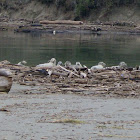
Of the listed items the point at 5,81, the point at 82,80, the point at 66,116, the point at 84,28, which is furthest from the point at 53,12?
the point at 66,116

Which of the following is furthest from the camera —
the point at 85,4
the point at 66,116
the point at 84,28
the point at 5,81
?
the point at 85,4

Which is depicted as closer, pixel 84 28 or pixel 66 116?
pixel 66 116

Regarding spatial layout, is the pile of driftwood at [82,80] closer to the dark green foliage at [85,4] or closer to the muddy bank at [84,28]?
the muddy bank at [84,28]

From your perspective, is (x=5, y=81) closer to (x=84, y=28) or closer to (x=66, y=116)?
(x=66, y=116)

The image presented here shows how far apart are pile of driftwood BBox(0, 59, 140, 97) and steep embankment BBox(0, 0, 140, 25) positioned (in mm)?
44740

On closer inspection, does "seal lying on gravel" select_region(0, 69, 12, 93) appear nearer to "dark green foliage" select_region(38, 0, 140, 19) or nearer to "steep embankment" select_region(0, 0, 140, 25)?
"steep embankment" select_region(0, 0, 140, 25)

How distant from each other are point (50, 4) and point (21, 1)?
5.05 metres

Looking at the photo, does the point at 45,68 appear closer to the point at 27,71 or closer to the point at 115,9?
the point at 27,71

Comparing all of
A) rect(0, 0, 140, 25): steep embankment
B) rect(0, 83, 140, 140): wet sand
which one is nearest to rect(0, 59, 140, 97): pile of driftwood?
rect(0, 83, 140, 140): wet sand

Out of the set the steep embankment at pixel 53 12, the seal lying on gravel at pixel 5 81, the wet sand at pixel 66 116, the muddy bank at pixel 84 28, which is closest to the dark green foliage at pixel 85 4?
the steep embankment at pixel 53 12

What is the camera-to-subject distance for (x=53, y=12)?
67438 mm

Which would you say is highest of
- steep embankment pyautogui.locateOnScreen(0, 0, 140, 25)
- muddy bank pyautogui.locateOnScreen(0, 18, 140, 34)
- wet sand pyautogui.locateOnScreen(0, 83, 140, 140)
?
steep embankment pyautogui.locateOnScreen(0, 0, 140, 25)

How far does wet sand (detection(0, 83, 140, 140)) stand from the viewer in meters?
8.62

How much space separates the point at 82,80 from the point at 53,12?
173 feet
